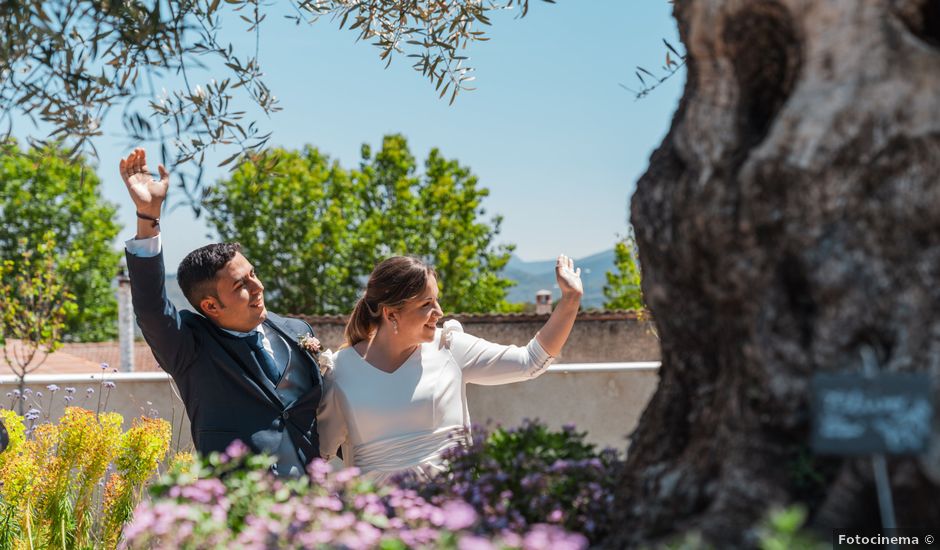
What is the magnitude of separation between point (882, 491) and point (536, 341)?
220cm

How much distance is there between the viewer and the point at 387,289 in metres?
4.01

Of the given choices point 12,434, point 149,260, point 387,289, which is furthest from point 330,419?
point 12,434

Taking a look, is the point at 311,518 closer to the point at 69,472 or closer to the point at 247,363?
the point at 247,363

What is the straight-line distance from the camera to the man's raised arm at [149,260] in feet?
11.3

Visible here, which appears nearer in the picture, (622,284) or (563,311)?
(563,311)

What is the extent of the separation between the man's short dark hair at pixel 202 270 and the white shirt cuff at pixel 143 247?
31cm

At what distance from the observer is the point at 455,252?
121 ft

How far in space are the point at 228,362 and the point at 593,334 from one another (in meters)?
19.8

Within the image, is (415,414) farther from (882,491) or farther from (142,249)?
(882,491)

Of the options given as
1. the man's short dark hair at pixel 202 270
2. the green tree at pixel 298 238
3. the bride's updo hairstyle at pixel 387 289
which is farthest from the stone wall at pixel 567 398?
the green tree at pixel 298 238

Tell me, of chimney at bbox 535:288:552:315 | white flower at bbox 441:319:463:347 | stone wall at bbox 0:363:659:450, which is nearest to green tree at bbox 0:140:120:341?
chimney at bbox 535:288:552:315

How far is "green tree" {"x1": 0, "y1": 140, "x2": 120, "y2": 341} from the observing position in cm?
3850

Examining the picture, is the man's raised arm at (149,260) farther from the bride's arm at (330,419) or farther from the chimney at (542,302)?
the chimney at (542,302)

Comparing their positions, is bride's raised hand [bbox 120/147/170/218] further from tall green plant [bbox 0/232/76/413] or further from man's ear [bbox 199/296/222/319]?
tall green plant [bbox 0/232/76/413]
